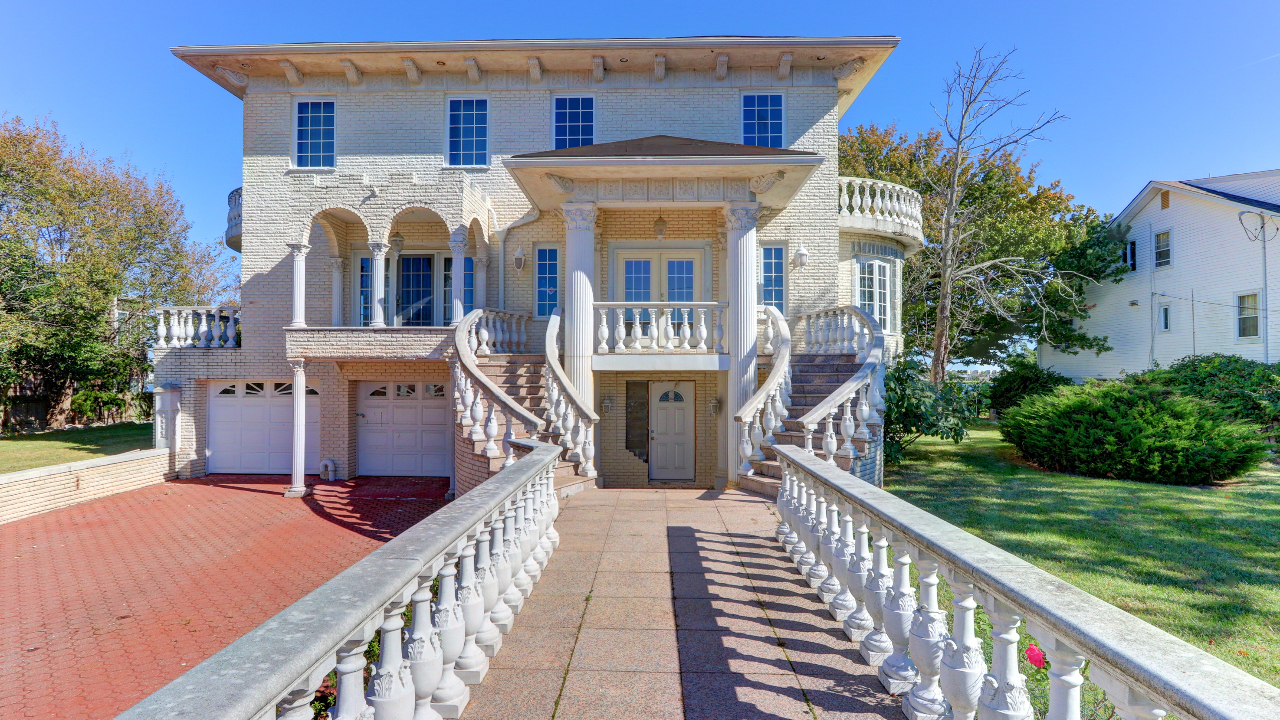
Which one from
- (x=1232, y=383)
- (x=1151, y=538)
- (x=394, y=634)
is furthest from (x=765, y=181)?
(x=1232, y=383)

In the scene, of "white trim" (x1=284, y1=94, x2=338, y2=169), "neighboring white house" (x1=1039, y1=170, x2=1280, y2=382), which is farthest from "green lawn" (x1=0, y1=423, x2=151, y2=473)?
"neighboring white house" (x1=1039, y1=170, x2=1280, y2=382)

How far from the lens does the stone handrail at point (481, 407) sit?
8547 mm

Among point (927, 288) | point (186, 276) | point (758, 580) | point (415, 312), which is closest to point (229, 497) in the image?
point (415, 312)

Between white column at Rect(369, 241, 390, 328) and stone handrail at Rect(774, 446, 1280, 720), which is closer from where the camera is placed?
stone handrail at Rect(774, 446, 1280, 720)

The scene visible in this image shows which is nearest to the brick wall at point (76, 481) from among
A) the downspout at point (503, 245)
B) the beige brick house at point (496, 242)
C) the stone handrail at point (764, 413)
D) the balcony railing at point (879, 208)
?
the beige brick house at point (496, 242)

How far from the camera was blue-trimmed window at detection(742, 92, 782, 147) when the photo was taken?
1440 centimetres

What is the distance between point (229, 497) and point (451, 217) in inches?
316

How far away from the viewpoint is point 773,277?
13992 millimetres

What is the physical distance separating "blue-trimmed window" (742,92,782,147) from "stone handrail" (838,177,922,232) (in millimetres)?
2012

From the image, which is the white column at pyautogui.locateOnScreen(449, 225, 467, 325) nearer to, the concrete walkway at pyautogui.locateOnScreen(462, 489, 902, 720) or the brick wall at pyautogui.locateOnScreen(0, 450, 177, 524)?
the concrete walkway at pyautogui.locateOnScreen(462, 489, 902, 720)

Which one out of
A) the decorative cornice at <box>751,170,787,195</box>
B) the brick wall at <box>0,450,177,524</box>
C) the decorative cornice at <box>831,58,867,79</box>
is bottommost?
the brick wall at <box>0,450,177,524</box>

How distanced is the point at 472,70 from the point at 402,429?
876 cm

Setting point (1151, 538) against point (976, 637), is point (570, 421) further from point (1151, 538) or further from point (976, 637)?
point (1151, 538)

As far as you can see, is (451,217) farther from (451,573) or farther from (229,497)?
(451,573)
